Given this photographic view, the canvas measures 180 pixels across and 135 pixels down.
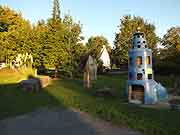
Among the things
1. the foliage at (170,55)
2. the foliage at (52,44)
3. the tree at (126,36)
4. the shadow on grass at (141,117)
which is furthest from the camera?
the tree at (126,36)

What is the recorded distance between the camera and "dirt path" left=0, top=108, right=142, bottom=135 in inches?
359

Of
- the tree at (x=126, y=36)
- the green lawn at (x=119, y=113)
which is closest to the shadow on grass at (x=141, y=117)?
the green lawn at (x=119, y=113)

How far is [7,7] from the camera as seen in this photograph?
58.1 meters

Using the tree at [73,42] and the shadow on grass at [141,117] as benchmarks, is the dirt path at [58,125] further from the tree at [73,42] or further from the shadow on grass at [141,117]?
the tree at [73,42]

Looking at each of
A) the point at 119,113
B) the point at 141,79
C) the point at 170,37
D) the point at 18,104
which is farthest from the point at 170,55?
the point at 119,113

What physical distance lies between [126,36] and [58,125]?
1739 inches

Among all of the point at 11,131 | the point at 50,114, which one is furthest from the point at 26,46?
the point at 11,131

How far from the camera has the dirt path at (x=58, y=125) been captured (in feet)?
29.9

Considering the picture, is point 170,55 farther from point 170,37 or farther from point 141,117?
point 141,117

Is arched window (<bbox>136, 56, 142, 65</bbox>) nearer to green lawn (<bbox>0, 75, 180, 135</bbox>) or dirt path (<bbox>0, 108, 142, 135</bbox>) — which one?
green lawn (<bbox>0, 75, 180, 135</bbox>)

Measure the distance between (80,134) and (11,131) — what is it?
6.73ft

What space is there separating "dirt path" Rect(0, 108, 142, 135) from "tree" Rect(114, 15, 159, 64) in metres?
39.6

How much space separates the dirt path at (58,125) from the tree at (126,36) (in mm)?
39615

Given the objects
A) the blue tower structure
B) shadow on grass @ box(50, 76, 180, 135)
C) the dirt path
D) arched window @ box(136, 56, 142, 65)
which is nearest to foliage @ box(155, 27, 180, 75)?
the blue tower structure
